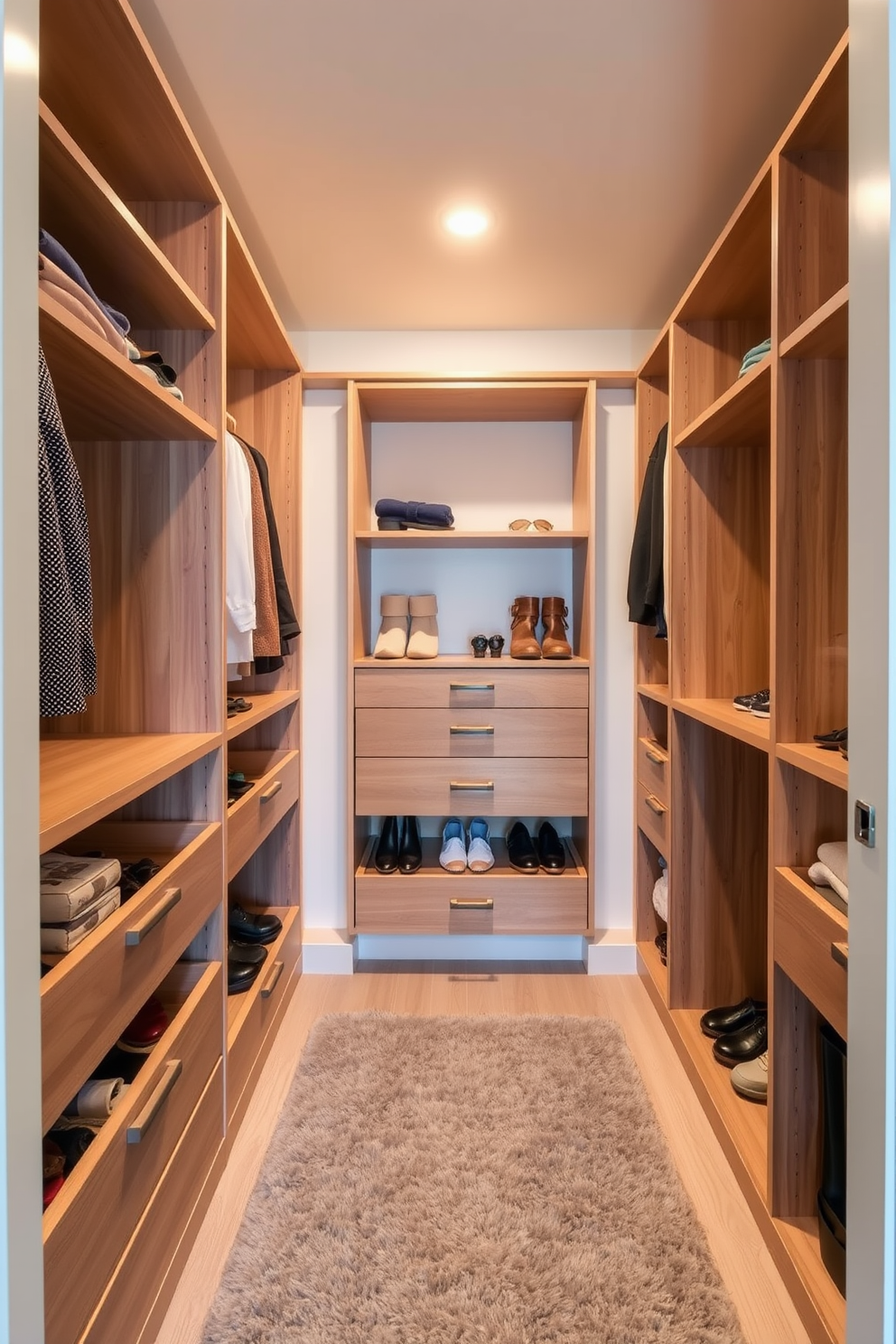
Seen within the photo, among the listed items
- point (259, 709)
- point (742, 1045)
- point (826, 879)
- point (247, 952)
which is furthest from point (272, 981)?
point (826, 879)

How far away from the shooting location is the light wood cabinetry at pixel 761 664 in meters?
1.19

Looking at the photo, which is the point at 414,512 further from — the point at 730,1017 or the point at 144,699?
the point at 730,1017

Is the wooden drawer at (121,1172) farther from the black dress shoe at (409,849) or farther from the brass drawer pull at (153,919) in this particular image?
the black dress shoe at (409,849)

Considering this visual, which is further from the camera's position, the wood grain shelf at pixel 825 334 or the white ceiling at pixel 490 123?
the white ceiling at pixel 490 123

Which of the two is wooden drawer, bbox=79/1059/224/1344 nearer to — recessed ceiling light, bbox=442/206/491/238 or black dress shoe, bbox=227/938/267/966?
black dress shoe, bbox=227/938/267/966

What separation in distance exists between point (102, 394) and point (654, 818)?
1.86 meters

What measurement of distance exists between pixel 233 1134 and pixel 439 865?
102 cm

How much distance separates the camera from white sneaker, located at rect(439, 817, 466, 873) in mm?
2328

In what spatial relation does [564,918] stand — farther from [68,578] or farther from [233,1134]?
[68,578]

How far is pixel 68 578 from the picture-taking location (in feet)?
3.23

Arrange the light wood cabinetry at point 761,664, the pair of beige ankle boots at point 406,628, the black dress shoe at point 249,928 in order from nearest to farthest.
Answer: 1. the light wood cabinetry at point 761,664
2. the black dress shoe at point 249,928
3. the pair of beige ankle boots at point 406,628

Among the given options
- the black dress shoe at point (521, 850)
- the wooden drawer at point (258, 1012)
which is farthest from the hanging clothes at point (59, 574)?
the black dress shoe at point (521, 850)

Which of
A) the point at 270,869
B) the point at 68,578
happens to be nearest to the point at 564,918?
the point at 270,869

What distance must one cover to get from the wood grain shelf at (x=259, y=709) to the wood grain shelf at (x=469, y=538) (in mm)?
568
